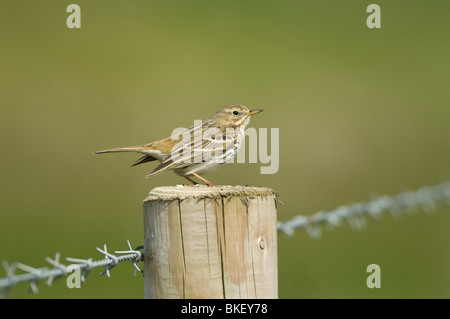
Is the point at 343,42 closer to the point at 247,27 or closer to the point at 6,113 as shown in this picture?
the point at 247,27

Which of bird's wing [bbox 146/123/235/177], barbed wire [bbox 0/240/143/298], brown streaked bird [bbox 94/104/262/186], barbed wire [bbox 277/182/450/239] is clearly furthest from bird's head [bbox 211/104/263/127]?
barbed wire [bbox 0/240/143/298]

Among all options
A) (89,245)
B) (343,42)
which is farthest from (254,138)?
(343,42)

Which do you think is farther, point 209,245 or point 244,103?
point 244,103

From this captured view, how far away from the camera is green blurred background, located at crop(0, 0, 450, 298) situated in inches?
502

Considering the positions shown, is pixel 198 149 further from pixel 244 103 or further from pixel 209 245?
pixel 244 103

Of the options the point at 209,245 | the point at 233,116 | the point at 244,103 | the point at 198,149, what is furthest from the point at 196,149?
the point at 244,103

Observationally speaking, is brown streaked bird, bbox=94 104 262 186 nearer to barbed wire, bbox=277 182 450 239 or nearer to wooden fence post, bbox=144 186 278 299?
barbed wire, bbox=277 182 450 239

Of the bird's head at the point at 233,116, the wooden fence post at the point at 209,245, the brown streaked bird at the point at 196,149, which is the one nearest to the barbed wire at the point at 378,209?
the wooden fence post at the point at 209,245

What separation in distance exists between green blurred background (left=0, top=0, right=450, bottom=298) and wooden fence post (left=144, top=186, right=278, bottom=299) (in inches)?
263

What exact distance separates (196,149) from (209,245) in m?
3.03

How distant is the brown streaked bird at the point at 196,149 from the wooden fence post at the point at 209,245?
219cm

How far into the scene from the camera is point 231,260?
410 cm

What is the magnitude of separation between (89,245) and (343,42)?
1427 cm

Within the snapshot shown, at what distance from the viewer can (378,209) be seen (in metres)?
5.53
